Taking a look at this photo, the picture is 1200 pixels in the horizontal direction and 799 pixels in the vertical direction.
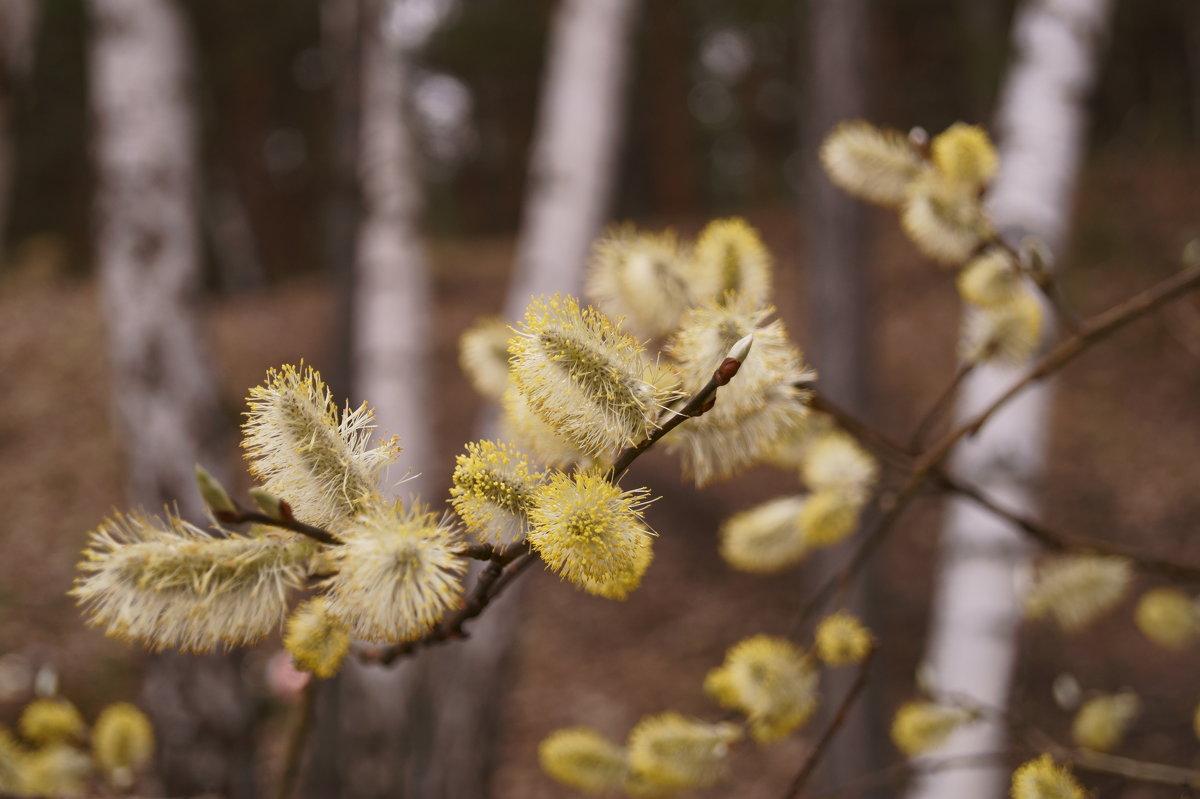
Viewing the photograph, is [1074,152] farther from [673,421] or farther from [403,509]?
[403,509]

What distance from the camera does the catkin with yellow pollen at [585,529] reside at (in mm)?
537

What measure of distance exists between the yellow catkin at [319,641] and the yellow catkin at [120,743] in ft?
2.09

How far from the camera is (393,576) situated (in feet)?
1.82

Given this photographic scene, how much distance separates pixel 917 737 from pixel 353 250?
2593mm

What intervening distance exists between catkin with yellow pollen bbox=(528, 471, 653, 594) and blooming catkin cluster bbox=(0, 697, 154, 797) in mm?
846

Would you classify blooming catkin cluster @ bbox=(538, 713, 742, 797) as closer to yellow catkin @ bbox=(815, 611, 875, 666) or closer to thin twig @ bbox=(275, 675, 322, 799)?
yellow catkin @ bbox=(815, 611, 875, 666)

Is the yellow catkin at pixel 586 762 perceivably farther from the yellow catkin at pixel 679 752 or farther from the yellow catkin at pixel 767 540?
the yellow catkin at pixel 767 540

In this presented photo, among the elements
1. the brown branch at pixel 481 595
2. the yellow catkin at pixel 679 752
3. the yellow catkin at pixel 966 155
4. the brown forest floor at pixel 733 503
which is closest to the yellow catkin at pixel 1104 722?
the yellow catkin at pixel 679 752

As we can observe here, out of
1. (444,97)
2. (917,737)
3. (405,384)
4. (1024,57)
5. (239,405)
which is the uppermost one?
(444,97)

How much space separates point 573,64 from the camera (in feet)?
9.44

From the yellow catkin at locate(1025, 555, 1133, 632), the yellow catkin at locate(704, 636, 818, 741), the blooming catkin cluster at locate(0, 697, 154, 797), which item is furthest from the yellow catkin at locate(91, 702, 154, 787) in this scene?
the yellow catkin at locate(1025, 555, 1133, 632)

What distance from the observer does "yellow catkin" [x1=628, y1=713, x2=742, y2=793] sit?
2.85 ft

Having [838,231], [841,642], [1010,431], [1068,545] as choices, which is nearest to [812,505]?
[841,642]

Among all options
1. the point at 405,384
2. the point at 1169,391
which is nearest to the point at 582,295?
the point at 405,384
